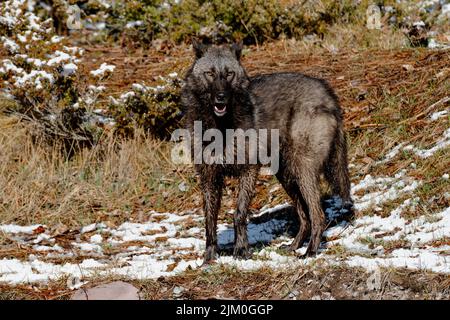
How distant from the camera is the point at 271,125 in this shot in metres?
6.99

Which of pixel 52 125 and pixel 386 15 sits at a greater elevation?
pixel 386 15

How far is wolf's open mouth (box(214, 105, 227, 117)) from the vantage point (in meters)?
6.46

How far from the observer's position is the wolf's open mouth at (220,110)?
646cm

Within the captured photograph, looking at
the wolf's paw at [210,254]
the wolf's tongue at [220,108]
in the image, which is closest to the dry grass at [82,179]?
the wolf's paw at [210,254]

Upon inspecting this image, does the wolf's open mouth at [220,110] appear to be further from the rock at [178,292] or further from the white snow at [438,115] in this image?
the white snow at [438,115]

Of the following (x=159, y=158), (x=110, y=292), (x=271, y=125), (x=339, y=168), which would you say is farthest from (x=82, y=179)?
(x=110, y=292)

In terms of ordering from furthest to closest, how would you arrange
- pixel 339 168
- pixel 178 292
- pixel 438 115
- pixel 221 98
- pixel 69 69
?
pixel 69 69 → pixel 438 115 → pixel 339 168 → pixel 221 98 → pixel 178 292

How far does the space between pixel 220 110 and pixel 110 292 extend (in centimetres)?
202

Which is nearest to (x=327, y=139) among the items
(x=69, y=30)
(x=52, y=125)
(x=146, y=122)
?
(x=146, y=122)

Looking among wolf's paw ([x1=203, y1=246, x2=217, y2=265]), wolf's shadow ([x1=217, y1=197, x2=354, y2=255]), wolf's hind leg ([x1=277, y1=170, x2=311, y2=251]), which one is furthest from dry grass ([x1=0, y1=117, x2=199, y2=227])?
wolf's paw ([x1=203, y1=246, x2=217, y2=265])

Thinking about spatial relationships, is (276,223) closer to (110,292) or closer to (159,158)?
(159,158)

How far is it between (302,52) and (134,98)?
10.4 ft

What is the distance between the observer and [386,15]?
451 inches
